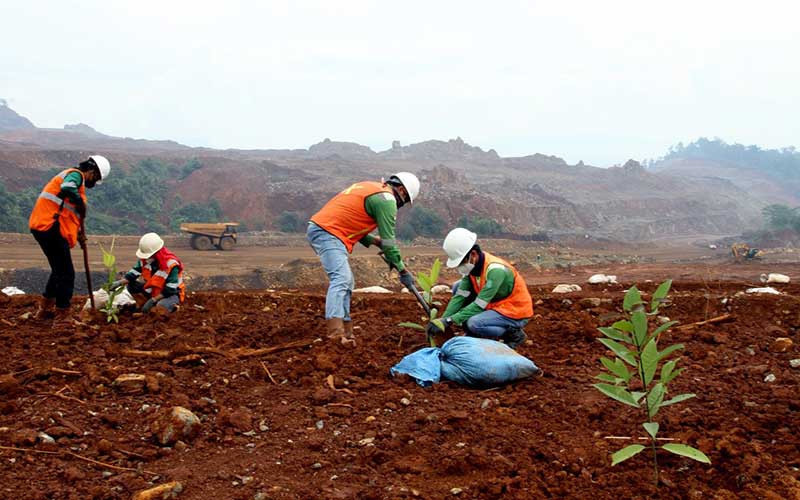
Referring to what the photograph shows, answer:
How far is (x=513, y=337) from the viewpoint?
15.8ft

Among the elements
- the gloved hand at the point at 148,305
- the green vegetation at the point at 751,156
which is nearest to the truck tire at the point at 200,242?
the gloved hand at the point at 148,305

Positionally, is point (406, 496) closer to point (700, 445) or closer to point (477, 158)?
point (700, 445)

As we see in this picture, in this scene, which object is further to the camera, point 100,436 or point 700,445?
point 100,436

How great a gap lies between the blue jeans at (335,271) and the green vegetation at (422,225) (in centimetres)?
2444

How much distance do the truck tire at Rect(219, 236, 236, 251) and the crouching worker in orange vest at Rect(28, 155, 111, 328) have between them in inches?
607

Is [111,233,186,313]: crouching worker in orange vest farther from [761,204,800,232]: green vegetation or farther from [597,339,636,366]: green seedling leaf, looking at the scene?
[761,204,800,232]: green vegetation

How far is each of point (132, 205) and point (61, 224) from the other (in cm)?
2904

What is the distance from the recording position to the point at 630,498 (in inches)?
100.0

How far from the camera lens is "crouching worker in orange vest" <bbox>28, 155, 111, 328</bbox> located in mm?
5555

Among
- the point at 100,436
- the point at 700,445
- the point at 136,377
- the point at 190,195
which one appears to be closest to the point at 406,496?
the point at 700,445

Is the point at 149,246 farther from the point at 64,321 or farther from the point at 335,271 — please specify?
the point at 335,271

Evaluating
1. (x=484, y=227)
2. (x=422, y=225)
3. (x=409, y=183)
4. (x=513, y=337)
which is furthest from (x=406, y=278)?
(x=484, y=227)

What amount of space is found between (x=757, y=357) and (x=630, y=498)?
2.56 metres

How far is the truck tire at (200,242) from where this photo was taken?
20.9 m
